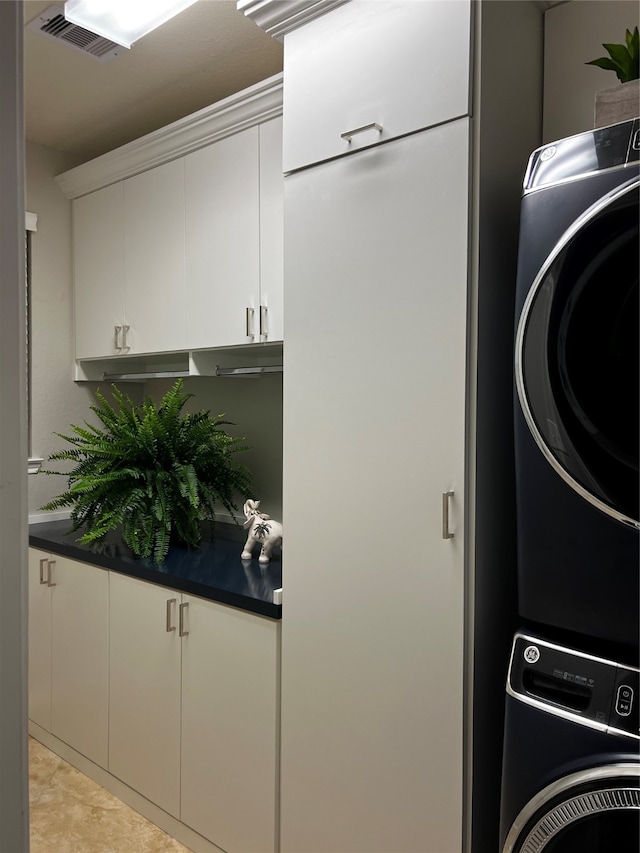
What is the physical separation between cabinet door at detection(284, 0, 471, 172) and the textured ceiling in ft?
1.87

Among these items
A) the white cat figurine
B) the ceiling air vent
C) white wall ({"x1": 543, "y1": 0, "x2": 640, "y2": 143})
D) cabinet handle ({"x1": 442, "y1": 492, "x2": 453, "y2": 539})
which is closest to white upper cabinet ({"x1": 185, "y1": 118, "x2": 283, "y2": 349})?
the ceiling air vent

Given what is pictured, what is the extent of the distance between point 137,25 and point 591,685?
220 cm

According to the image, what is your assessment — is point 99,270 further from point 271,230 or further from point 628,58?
point 628,58

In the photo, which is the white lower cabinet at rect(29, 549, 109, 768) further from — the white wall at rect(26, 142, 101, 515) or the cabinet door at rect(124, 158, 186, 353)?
the cabinet door at rect(124, 158, 186, 353)

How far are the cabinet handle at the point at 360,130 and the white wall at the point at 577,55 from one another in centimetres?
47

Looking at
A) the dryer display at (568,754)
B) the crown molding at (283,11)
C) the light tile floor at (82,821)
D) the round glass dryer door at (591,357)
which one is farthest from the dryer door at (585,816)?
the crown molding at (283,11)

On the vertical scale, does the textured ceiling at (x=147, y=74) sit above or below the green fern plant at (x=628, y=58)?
above

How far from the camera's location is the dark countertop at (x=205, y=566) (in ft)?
6.34

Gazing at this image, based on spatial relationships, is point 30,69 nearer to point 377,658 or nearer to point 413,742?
point 377,658

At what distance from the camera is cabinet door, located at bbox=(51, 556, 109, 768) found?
8.04ft

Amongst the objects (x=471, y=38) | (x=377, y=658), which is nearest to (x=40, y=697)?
(x=377, y=658)

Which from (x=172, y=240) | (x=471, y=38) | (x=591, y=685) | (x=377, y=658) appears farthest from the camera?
(x=172, y=240)

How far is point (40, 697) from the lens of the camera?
2.77 meters

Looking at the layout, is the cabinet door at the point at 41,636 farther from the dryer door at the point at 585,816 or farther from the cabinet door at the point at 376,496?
the dryer door at the point at 585,816
